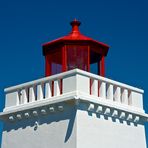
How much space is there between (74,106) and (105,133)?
111 cm

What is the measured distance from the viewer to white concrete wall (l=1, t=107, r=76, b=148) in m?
12.0

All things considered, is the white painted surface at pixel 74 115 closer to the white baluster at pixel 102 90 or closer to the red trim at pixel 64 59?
the white baluster at pixel 102 90

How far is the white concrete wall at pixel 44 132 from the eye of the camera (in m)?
12.0

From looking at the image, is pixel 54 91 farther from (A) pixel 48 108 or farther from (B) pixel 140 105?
(B) pixel 140 105

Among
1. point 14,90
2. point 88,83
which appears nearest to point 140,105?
point 88,83

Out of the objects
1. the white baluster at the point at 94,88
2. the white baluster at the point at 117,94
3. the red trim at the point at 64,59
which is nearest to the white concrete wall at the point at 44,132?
the white baluster at the point at 94,88

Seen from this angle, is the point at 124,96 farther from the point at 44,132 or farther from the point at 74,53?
the point at 44,132

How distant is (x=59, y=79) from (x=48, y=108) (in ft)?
2.43

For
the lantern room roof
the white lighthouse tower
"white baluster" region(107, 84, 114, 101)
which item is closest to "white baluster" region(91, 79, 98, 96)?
the white lighthouse tower

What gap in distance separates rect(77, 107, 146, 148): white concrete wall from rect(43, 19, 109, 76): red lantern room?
1.52m

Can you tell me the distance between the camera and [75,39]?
1323 cm

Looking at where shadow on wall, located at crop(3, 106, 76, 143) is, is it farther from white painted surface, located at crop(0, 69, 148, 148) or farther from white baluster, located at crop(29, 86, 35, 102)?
white baluster, located at crop(29, 86, 35, 102)

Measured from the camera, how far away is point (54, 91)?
12625 mm

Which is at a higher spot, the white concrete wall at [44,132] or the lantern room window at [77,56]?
the lantern room window at [77,56]
